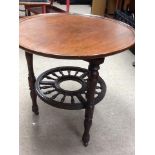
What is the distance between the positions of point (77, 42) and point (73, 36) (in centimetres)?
10

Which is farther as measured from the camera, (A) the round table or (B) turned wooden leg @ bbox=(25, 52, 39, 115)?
(B) turned wooden leg @ bbox=(25, 52, 39, 115)

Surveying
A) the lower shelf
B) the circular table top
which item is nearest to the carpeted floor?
the lower shelf

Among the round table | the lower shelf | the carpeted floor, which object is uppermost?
the round table

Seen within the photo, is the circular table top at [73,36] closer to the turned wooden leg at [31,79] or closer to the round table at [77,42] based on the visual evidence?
the round table at [77,42]

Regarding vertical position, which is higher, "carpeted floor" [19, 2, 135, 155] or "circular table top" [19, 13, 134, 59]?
"circular table top" [19, 13, 134, 59]

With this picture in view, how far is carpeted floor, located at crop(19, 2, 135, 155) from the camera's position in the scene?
1.54 metres

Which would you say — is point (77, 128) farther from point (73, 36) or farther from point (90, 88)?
point (73, 36)

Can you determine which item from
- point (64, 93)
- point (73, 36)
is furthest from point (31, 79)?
point (73, 36)

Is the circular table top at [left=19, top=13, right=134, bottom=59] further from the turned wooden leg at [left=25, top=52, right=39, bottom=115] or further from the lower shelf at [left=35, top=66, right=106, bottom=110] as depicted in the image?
the lower shelf at [left=35, top=66, right=106, bottom=110]

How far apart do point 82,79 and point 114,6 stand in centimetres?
254

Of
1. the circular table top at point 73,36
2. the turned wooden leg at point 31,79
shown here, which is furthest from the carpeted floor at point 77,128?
the circular table top at point 73,36

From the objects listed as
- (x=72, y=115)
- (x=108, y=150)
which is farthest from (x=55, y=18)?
(x=108, y=150)

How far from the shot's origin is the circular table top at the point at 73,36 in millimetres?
1181

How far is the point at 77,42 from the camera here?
1301mm
